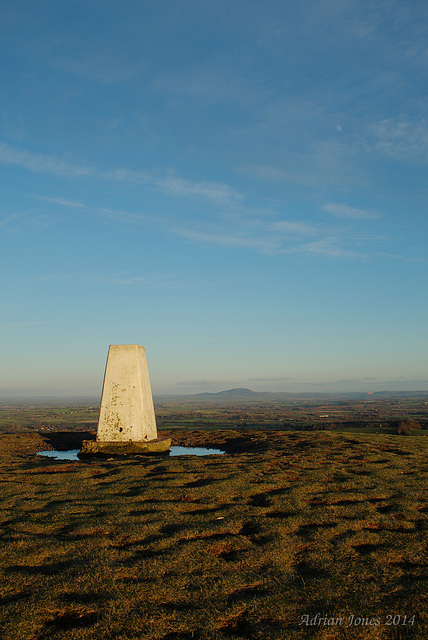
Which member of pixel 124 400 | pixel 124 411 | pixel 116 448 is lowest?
pixel 116 448

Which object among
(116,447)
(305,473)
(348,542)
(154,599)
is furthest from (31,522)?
(116,447)

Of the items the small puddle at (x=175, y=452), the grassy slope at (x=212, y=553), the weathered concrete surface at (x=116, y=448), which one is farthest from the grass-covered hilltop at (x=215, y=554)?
the small puddle at (x=175, y=452)

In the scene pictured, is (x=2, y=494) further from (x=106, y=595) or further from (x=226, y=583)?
(x=226, y=583)

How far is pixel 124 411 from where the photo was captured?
74.9 feet

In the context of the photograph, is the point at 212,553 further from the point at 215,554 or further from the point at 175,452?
the point at 175,452

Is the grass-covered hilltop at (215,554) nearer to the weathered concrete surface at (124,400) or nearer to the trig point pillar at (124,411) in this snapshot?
the trig point pillar at (124,411)

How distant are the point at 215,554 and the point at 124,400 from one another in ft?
52.9

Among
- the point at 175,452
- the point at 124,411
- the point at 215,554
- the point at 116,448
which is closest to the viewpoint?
the point at 215,554

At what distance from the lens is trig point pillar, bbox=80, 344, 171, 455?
73.3 feet

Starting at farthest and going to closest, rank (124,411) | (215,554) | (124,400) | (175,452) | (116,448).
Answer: (175,452) < (124,400) < (124,411) < (116,448) < (215,554)

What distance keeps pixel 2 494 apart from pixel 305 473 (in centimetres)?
931

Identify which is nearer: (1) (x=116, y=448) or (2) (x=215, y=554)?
(2) (x=215, y=554)

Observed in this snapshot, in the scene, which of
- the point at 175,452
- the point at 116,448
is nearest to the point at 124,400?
the point at 116,448

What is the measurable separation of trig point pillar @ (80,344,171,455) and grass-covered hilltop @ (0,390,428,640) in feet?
24.9
